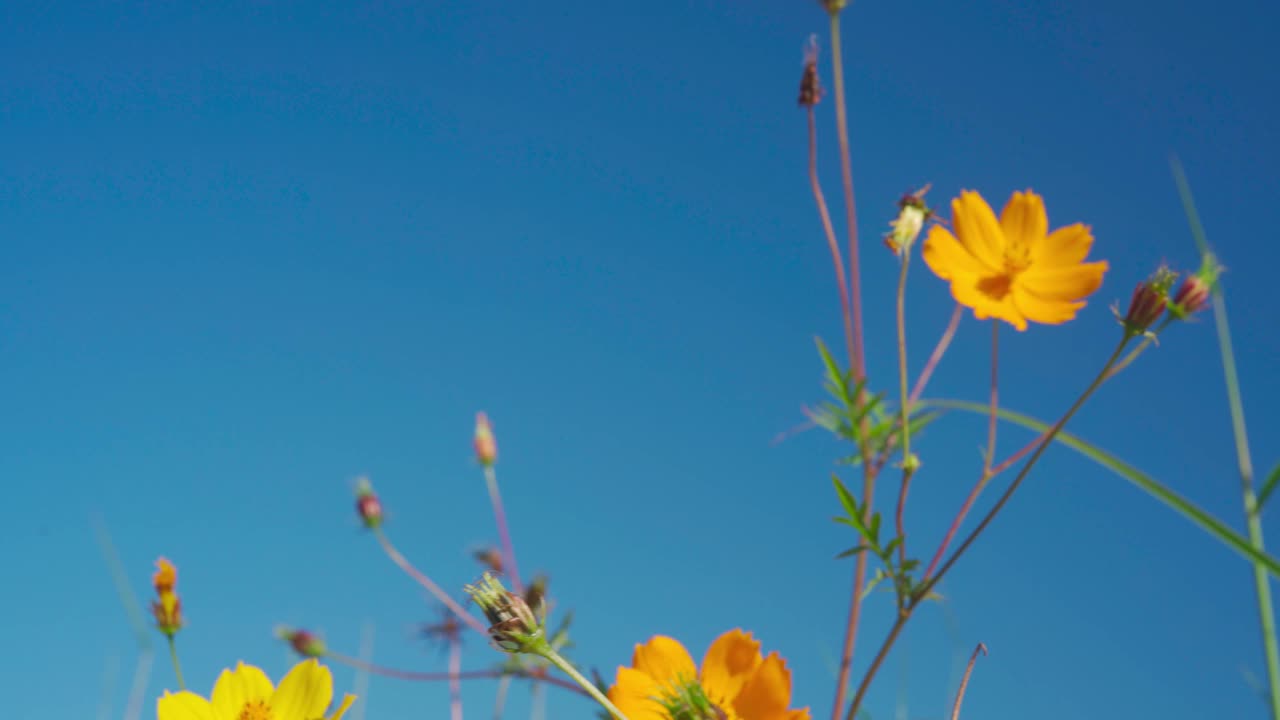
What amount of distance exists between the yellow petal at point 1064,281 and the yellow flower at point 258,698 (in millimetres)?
904

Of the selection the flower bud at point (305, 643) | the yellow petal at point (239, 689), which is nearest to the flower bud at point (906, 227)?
the yellow petal at point (239, 689)

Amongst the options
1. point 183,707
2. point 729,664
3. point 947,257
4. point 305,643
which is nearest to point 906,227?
point 947,257

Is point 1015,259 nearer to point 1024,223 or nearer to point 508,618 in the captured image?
point 1024,223

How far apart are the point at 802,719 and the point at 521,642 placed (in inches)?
9.3

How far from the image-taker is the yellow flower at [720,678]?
0.84m

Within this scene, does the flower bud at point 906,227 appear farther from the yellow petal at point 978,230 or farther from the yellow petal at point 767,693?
the yellow petal at point 767,693

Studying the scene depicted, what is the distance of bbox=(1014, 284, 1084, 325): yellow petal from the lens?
1.15 m

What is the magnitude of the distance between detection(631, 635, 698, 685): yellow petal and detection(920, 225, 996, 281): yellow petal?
56 cm

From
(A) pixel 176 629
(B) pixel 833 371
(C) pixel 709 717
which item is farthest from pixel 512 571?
(C) pixel 709 717

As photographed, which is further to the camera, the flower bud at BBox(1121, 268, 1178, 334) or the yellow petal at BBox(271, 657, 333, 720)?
the flower bud at BBox(1121, 268, 1178, 334)

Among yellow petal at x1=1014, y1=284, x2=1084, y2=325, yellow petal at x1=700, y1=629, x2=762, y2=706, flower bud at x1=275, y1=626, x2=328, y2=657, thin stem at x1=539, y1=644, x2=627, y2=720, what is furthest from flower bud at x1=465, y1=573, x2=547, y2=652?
flower bud at x1=275, y1=626, x2=328, y2=657

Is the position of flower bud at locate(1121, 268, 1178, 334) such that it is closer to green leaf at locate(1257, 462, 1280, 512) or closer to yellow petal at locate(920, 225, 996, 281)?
yellow petal at locate(920, 225, 996, 281)

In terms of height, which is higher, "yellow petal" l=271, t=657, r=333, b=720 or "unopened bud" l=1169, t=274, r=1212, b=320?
"unopened bud" l=1169, t=274, r=1212, b=320

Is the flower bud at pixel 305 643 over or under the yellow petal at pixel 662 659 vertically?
over
